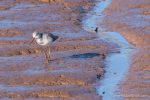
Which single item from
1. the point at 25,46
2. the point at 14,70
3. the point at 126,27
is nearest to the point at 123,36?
the point at 126,27

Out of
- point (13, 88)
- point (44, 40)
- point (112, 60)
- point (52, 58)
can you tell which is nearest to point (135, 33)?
point (112, 60)

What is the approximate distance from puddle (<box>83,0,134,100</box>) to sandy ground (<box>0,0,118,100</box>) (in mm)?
210

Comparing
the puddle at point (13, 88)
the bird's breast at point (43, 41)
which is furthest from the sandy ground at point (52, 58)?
the bird's breast at point (43, 41)

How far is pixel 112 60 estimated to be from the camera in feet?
53.4

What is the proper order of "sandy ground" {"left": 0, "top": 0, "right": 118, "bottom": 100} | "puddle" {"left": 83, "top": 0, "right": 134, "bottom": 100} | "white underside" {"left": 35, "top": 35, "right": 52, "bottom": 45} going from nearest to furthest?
"puddle" {"left": 83, "top": 0, "right": 134, "bottom": 100} → "sandy ground" {"left": 0, "top": 0, "right": 118, "bottom": 100} → "white underside" {"left": 35, "top": 35, "right": 52, "bottom": 45}

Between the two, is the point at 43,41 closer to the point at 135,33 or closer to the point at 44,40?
the point at 44,40

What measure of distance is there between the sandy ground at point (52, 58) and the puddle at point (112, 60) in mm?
210

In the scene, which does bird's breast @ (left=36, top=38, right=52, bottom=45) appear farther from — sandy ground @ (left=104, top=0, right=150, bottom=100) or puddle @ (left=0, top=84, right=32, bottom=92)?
puddle @ (left=0, top=84, right=32, bottom=92)

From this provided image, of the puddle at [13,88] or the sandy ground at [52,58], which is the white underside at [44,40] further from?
the puddle at [13,88]

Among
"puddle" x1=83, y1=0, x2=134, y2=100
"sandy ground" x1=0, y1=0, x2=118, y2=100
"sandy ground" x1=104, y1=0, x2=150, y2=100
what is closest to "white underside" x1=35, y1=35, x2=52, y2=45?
"sandy ground" x1=0, y1=0, x2=118, y2=100

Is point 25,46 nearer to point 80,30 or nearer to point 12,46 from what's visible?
point 12,46

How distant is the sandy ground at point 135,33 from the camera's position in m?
13.1

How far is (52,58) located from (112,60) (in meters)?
1.60

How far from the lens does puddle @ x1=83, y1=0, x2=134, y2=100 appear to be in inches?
516
